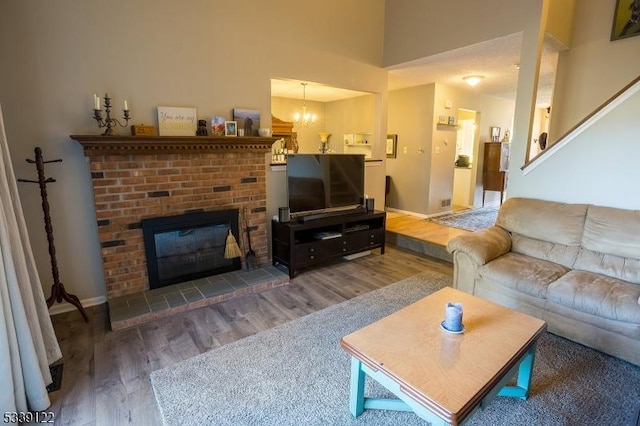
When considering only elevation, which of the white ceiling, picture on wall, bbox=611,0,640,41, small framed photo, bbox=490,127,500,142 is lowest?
small framed photo, bbox=490,127,500,142

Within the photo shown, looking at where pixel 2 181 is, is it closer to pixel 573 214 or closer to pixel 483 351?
pixel 483 351

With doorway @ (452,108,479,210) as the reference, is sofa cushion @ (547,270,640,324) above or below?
below

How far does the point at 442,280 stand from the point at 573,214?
4.28 ft

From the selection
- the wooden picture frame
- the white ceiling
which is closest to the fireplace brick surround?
the white ceiling

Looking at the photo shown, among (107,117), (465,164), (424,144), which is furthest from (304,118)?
(107,117)

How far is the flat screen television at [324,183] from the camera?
12.0 feet

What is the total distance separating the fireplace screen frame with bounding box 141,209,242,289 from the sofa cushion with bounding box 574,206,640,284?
3198mm

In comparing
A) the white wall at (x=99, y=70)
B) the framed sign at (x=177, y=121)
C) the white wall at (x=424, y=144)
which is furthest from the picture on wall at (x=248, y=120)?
the white wall at (x=424, y=144)

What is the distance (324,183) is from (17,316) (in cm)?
287

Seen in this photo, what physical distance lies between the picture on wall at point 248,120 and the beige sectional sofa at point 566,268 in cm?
236

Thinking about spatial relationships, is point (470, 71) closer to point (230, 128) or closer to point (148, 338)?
point (230, 128)

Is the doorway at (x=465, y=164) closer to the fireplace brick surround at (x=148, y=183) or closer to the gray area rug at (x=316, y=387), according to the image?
the fireplace brick surround at (x=148, y=183)

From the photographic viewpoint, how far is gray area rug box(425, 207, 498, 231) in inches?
207

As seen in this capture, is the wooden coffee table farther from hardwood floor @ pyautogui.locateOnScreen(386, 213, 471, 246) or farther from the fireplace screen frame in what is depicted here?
hardwood floor @ pyautogui.locateOnScreen(386, 213, 471, 246)
